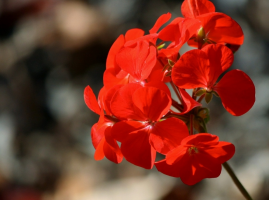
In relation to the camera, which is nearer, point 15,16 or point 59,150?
point 59,150

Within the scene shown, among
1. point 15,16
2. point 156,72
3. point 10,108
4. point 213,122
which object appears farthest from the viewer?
point 15,16

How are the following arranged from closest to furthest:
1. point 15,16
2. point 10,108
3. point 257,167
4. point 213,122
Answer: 1. point 257,167
2. point 213,122
3. point 10,108
4. point 15,16

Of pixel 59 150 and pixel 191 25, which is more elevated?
pixel 191 25

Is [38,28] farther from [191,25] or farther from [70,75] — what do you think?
[191,25]

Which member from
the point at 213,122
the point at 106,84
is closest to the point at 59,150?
the point at 213,122

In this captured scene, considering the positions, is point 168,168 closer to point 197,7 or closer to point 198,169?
point 198,169

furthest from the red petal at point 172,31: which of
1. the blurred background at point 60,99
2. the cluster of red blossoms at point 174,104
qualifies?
the blurred background at point 60,99

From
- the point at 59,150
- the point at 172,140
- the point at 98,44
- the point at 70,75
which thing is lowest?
the point at 59,150
